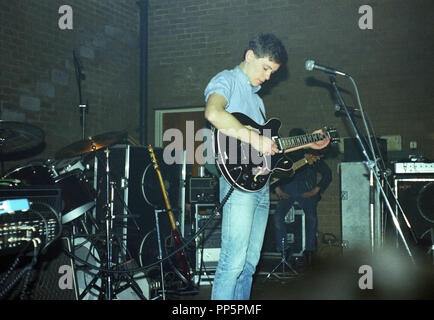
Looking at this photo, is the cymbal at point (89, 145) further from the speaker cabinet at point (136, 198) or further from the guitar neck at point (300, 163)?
the guitar neck at point (300, 163)

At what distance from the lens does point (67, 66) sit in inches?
249

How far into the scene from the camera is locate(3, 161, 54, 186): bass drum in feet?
10.5

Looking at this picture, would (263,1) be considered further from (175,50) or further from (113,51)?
(113,51)

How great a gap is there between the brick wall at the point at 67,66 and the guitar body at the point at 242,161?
3664 mm

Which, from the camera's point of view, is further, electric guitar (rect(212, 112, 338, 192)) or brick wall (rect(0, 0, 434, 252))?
brick wall (rect(0, 0, 434, 252))

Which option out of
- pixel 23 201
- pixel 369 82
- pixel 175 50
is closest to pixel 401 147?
pixel 369 82

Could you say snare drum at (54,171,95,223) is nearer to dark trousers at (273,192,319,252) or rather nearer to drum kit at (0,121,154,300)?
drum kit at (0,121,154,300)

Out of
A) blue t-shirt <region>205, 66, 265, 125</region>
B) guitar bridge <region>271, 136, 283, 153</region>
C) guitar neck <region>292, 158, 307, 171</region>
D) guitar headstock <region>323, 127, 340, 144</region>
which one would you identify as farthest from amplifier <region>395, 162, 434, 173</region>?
blue t-shirt <region>205, 66, 265, 125</region>

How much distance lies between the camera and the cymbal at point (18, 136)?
10.6 ft

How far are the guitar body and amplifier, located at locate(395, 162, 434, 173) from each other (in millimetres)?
2689

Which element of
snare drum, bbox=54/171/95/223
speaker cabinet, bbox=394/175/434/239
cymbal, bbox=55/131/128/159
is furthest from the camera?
speaker cabinet, bbox=394/175/434/239

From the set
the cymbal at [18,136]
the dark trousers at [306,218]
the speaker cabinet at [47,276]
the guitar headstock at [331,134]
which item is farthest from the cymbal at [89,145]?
the dark trousers at [306,218]

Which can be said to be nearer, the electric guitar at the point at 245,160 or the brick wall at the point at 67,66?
the electric guitar at the point at 245,160
